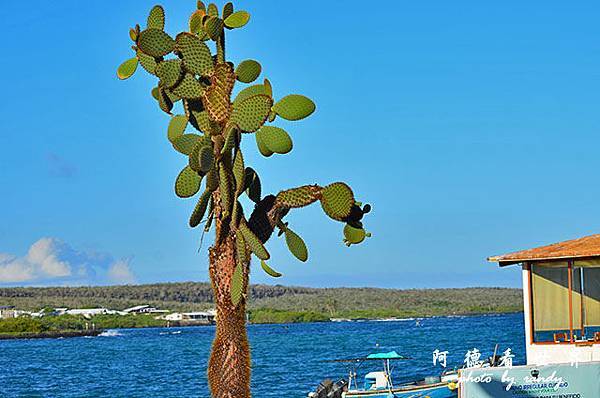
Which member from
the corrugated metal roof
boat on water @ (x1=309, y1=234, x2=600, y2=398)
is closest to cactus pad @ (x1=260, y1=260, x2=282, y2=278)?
boat on water @ (x1=309, y1=234, x2=600, y2=398)

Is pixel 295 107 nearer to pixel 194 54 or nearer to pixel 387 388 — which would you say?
pixel 194 54

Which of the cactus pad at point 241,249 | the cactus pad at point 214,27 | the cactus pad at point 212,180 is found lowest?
the cactus pad at point 241,249

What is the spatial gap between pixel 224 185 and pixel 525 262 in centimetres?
1186

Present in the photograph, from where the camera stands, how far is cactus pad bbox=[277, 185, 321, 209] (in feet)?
28.3

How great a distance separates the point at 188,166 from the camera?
8617 millimetres

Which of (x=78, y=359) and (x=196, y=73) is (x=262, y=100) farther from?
(x=78, y=359)

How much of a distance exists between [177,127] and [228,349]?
1996 mm

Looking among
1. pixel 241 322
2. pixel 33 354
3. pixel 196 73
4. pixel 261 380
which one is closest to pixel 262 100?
pixel 196 73

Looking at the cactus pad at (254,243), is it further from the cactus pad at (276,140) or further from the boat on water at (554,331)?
the boat on water at (554,331)

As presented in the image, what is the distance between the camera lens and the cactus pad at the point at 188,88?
867 cm

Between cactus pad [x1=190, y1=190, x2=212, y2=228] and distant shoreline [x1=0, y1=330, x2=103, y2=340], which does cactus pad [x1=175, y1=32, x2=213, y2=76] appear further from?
distant shoreline [x1=0, y1=330, x2=103, y2=340]

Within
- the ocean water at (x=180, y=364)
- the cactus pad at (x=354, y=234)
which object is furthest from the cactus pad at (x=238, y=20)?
the ocean water at (x=180, y=364)

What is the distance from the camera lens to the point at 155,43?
8.65 m

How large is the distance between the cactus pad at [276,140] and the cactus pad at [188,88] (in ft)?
2.05
